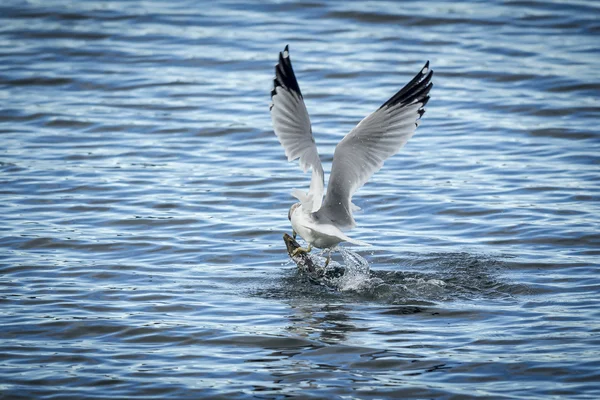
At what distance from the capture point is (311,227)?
6.86m

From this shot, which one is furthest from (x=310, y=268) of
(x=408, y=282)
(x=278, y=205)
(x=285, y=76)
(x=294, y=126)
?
(x=278, y=205)

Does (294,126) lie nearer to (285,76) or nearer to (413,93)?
(285,76)

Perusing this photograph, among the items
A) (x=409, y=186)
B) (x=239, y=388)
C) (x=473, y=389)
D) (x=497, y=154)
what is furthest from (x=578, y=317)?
(x=497, y=154)

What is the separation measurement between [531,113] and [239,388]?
7832mm

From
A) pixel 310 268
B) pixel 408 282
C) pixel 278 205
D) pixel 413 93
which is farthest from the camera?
pixel 278 205

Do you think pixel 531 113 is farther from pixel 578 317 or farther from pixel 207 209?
pixel 578 317

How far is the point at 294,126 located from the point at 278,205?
8.14ft

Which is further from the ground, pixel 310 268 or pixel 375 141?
pixel 375 141

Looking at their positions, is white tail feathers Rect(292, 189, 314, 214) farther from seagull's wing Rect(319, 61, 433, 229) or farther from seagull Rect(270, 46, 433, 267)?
seagull's wing Rect(319, 61, 433, 229)

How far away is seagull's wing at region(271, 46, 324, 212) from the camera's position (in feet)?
22.1

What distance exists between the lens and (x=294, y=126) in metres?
6.85

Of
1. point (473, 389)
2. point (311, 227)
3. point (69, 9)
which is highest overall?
point (69, 9)

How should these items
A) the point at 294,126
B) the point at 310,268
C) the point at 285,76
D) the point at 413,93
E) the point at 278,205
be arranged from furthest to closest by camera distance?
the point at 278,205
the point at 310,268
the point at 413,93
the point at 294,126
the point at 285,76

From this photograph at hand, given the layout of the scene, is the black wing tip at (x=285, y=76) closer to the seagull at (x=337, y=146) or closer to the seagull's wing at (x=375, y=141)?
the seagull at (x=337, y=146)
